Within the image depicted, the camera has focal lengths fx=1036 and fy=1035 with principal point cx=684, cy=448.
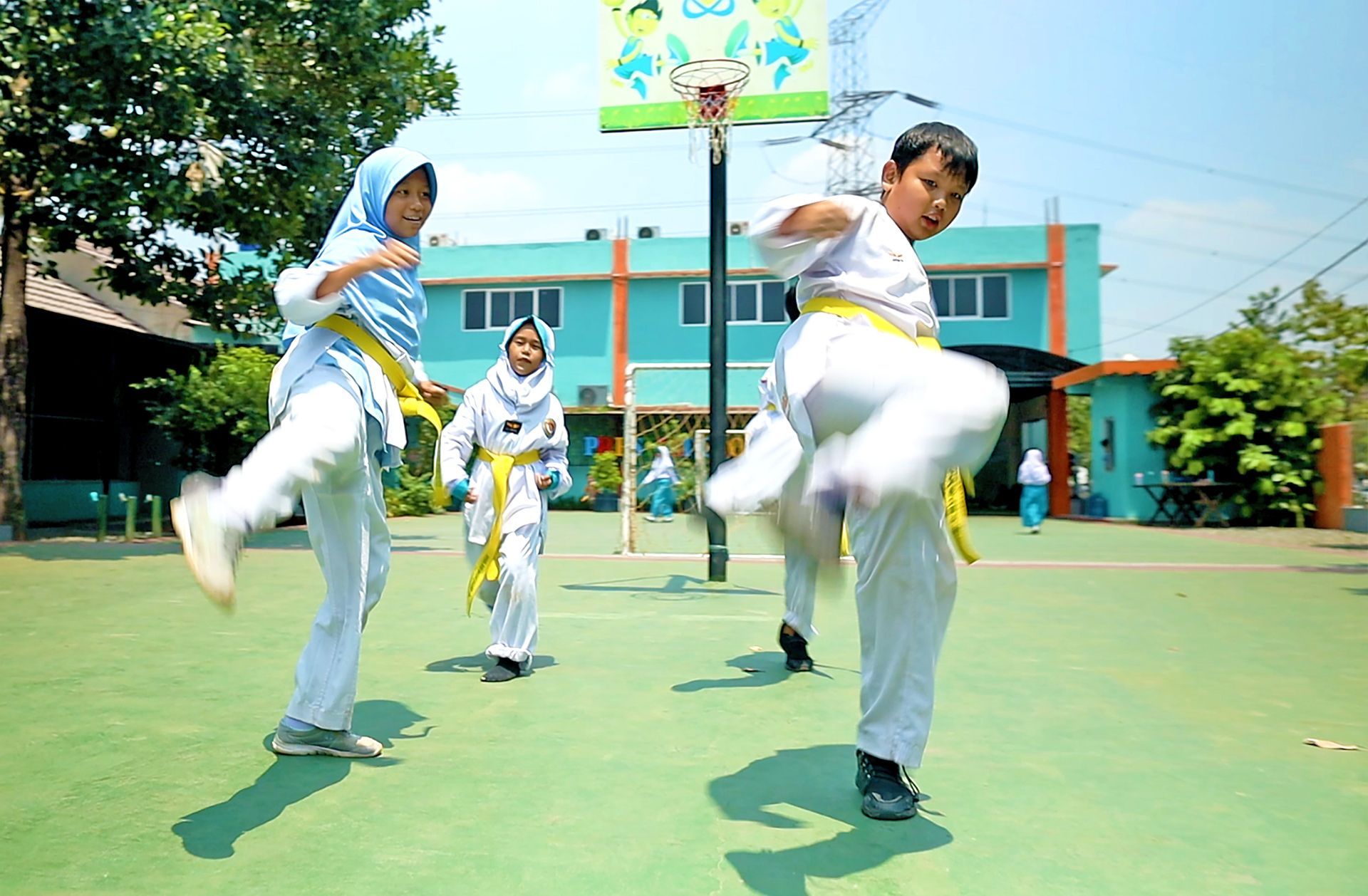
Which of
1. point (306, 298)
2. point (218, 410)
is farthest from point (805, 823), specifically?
point (218, 410)

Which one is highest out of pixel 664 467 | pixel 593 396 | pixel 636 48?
pixel 636 48

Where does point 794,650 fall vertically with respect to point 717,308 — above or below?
below

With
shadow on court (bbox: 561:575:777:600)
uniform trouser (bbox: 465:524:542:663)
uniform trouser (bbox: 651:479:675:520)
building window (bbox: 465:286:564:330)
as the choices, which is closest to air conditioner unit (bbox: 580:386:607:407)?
building window (bbox: 465:286:564:330)

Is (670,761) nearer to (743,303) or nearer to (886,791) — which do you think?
(886,791)

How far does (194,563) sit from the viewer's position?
2.62 metres

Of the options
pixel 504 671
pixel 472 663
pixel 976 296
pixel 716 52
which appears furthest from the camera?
pixel 976 296

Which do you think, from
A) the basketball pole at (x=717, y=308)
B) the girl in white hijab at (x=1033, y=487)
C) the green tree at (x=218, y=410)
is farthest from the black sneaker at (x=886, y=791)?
the girl in white hijab at (x=1033, y=487)

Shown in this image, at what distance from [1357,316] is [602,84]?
21.3 m

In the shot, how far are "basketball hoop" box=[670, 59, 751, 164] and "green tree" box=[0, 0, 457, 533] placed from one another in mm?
5433

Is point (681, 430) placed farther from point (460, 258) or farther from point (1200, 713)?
point (460, 258)

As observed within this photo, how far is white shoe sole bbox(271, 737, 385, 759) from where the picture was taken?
3447mm

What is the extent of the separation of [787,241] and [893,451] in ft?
2.33

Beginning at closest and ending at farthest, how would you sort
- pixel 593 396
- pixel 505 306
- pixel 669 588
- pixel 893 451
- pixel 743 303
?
pixel 893 451, pixel 669 588, pixel 743 303, pixel 593 396, pixel 505 306

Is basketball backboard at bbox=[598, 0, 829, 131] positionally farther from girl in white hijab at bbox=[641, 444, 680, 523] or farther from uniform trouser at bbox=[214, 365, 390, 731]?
girl in white hijab at bbox=[641, 444, 680, 523]
